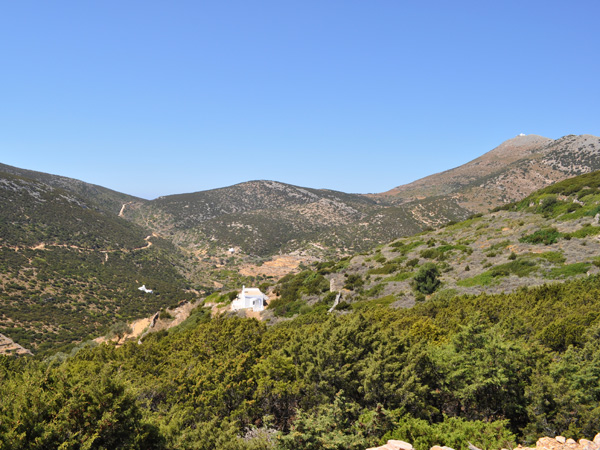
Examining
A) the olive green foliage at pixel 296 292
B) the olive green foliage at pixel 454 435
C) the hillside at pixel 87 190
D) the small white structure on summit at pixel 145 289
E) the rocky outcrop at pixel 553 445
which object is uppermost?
the hillside at pixel 87 190

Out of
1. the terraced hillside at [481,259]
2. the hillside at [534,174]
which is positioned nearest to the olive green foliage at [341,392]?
the terraced hillside at [481,259]

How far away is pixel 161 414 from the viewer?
36.0ft

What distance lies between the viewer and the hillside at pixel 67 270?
4297 centimetres

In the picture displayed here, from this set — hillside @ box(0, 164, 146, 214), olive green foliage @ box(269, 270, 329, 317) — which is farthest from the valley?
hillside @ box(0, 164, 146, 214)

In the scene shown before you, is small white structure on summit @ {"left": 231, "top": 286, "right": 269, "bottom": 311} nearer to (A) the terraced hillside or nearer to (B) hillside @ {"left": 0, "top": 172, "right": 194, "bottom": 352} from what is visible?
(A) the terraced hillside

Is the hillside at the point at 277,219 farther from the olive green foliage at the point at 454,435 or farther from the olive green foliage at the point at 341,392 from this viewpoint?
the olive green foliage at the point at 454,435

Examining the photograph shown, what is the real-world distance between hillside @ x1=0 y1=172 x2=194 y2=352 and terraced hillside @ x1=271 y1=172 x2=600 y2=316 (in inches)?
1125

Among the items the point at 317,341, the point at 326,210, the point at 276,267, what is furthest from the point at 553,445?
the point at 326,210

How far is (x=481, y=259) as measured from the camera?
29969mm

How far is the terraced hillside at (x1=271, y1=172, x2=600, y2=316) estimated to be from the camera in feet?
78.9

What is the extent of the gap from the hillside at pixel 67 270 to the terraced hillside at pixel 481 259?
2857 centimetres

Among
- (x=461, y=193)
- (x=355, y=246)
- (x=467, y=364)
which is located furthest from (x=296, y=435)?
(x=461, y=193)

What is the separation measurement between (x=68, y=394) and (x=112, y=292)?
185 feet

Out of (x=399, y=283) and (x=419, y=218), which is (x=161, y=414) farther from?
(x=419, y=218)
